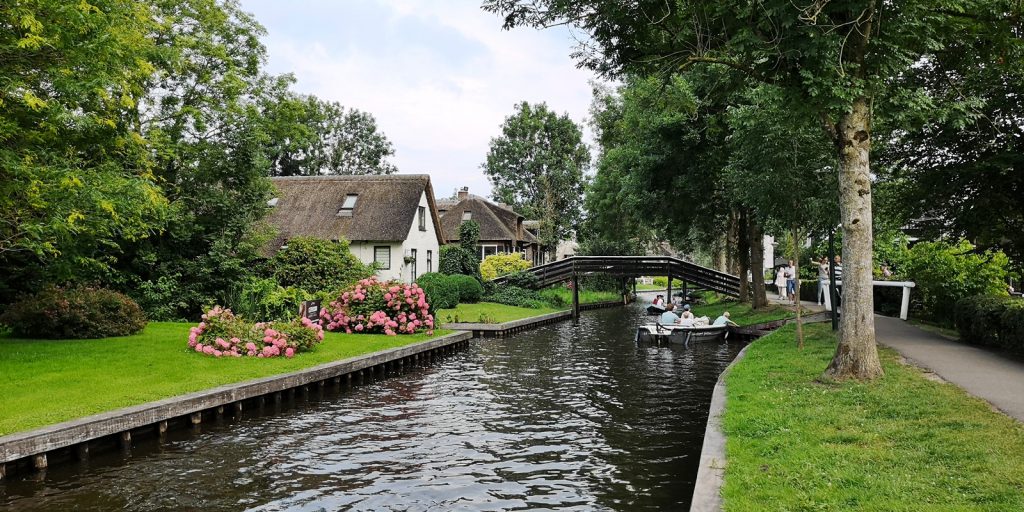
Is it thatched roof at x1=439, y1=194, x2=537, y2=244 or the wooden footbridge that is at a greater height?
thatched roof at x1=439, y1=194, x2=537, y2=244

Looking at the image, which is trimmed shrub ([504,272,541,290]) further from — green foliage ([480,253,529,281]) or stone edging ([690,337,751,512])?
stone edging ([690,337,751,512])

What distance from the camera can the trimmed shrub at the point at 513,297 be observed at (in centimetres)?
4053

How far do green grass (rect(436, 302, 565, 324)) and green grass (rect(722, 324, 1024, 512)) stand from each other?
18.4 m

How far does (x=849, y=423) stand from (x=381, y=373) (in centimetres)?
1254

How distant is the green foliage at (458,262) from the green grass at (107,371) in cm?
2179

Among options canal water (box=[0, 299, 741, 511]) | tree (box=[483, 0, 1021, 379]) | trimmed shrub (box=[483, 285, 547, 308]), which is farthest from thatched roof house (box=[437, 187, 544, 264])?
tree (box=[483, 0, 1021, 379])

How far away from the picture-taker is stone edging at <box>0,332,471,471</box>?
9.36 metres

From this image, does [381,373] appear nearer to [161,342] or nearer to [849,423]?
[161,342]

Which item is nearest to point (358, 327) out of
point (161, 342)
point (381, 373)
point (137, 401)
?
point (381, 373)

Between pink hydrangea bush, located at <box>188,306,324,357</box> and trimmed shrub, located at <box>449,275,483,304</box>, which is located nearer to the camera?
pink hydrangea bush, located at <box>188,306,324,357</box>

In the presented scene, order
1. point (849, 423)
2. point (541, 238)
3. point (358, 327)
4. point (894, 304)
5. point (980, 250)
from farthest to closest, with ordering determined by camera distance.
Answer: point (541, 238)
point (894, 304)
point (358, 327)
point (980, 250)
point (849, 423)

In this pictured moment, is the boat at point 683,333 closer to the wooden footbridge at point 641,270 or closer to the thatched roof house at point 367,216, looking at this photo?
the wooden footbridge at point 641,270

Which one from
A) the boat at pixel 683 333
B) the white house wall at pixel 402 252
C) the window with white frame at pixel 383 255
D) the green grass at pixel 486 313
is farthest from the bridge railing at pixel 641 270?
the boat at pixel 683 333

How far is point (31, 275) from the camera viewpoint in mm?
20078
